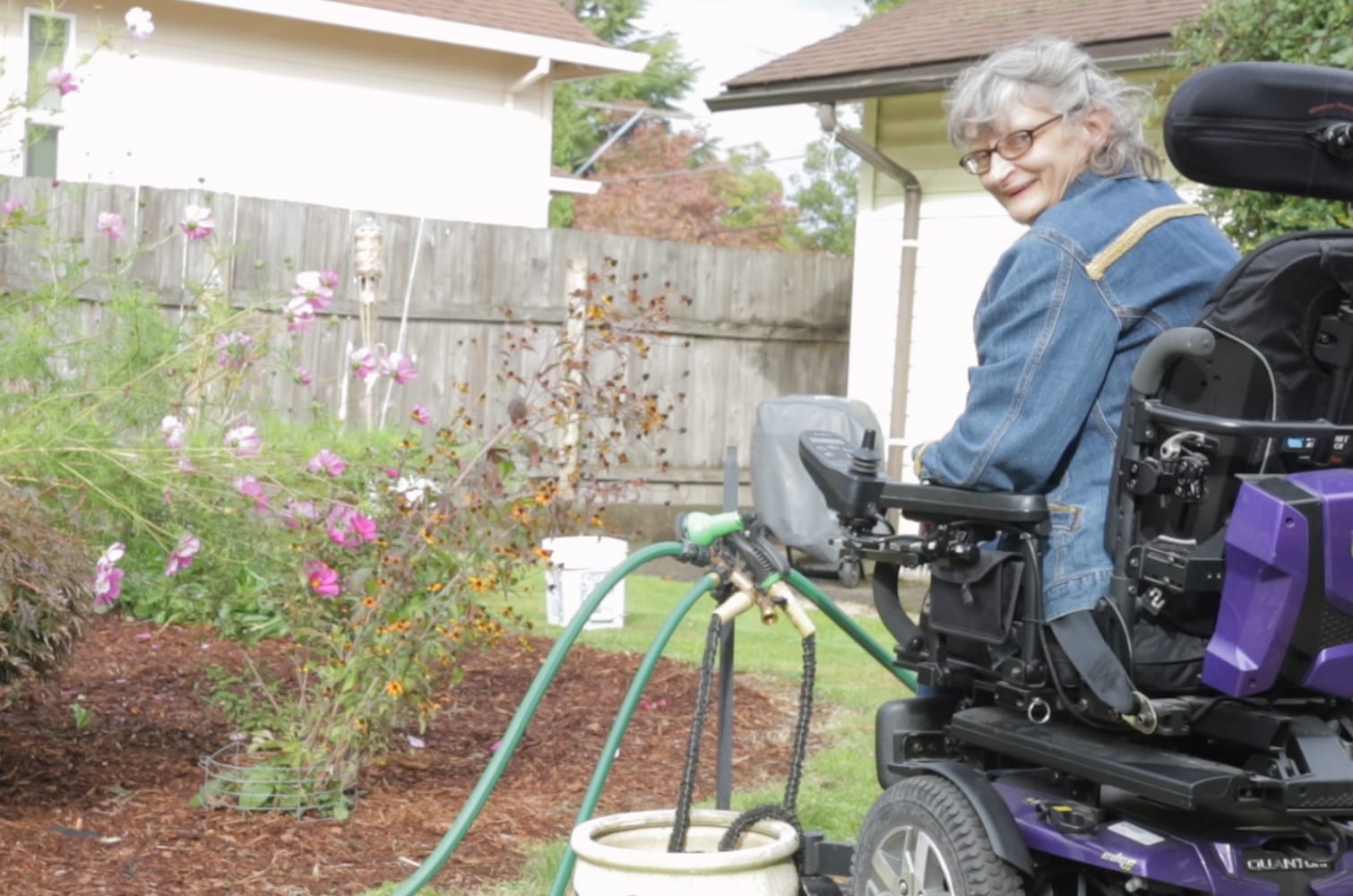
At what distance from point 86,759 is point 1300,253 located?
3.99 meters

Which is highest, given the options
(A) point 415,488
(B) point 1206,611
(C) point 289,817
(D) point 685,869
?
(B) point 1206,611

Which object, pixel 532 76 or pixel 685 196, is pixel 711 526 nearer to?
pixel 532 76

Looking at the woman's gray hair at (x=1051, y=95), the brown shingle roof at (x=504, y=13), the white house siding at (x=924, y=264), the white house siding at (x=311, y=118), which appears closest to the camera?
the woman's gray hair at (x=1051, y=95)

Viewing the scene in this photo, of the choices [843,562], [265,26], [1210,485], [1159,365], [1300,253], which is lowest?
[843,562]

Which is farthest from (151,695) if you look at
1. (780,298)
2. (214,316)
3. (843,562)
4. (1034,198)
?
(780,298)

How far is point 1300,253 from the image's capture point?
2.89 m

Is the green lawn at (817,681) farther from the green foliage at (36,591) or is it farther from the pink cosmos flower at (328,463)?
the pink cosmos flower at (328,463)

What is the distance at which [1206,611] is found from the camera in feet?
9.78

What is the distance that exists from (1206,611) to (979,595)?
1.42 ft

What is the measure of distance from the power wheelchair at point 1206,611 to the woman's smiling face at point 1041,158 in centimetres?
33

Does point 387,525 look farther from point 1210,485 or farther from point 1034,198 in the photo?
point 1210,485

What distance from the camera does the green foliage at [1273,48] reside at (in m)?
6.79

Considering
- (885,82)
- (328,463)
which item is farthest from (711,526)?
(885,82)

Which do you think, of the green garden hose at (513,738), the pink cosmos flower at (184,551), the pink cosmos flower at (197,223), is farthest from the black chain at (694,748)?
the pink cosmos flower at (197,223)
